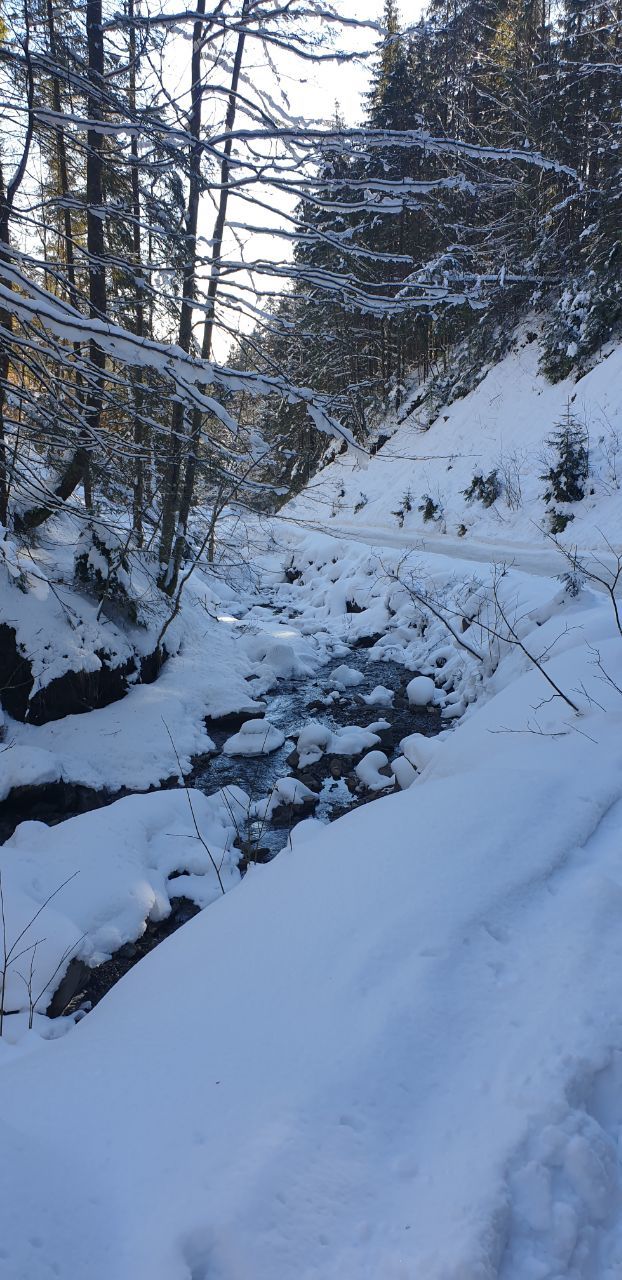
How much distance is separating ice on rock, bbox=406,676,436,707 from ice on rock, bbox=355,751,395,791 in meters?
1.54

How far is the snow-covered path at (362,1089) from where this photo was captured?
130cm

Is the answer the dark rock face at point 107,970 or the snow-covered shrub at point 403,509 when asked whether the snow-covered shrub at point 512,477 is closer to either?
the snow-covered shrub at point 403,509

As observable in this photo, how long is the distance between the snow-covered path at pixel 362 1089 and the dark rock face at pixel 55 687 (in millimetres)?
4502

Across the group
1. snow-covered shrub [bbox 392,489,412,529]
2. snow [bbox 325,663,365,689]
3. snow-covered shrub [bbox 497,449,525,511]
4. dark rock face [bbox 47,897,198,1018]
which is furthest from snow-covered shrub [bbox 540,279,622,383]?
dark rock face [bbox 47,897,198,1018]

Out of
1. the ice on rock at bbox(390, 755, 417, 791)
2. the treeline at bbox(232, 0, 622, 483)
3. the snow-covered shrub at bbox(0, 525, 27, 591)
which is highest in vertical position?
the treeline at bbox(232, 0, 622, 483)

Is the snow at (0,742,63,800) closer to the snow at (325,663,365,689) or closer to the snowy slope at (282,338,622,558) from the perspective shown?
the snow at (325,663,365,689)

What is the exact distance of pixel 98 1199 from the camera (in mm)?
1428

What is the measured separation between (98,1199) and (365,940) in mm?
975

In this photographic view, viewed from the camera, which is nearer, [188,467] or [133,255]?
[188,467]

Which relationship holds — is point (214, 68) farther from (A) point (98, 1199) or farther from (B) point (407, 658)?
(B) point (407, 658)

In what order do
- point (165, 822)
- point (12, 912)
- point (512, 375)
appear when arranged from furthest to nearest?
point (512, 375)
point (165, 822)
point (12, 912)

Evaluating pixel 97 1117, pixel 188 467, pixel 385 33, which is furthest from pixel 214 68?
pixel 97 1117

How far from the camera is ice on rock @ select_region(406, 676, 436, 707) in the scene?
24.8 feet

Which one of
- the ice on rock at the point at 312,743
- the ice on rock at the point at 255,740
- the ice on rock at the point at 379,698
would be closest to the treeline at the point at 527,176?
the ice on rock at the point at 379,698
